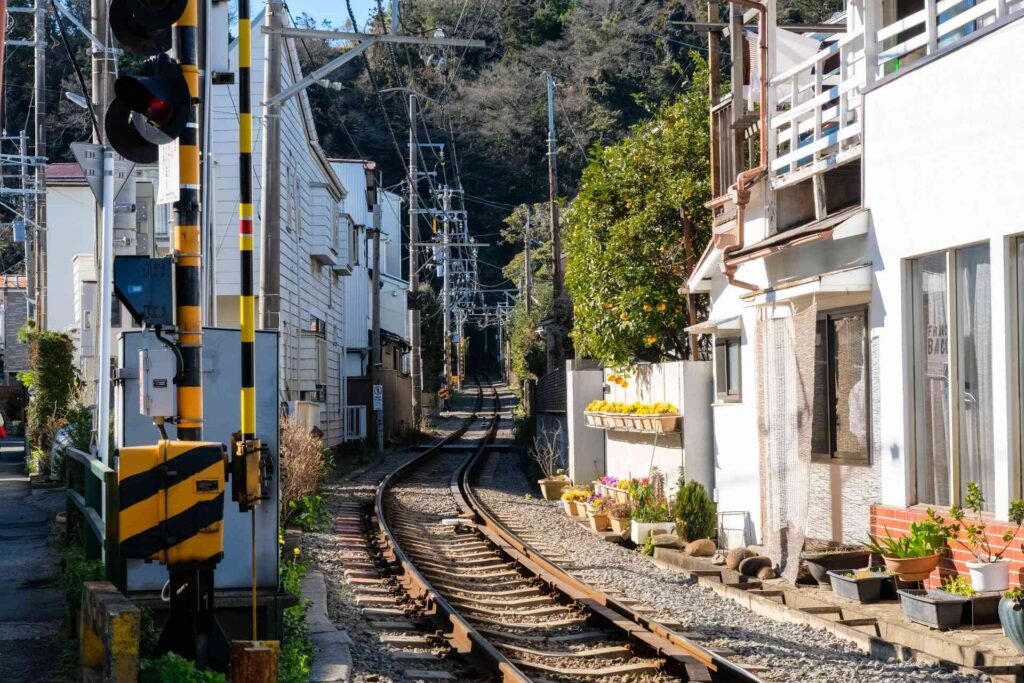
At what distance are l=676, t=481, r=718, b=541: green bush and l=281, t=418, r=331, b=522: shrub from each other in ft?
15.3

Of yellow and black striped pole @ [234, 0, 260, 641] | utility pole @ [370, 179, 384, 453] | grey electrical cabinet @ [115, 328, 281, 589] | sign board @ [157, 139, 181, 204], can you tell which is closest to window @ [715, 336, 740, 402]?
grey electrical cabinet @ [115, 328, 281, 589]

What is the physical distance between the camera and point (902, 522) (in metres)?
10.0

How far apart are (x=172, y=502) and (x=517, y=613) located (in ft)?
15.4

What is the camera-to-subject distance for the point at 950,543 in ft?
30.2

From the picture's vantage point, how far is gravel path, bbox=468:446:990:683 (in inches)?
301

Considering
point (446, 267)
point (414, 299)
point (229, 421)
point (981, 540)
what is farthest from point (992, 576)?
point (446, 267)

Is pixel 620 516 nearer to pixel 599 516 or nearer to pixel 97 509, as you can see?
pixel 599 516

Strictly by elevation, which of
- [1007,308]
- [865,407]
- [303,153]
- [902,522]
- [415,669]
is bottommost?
[415,669]

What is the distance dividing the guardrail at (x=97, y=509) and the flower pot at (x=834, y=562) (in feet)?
19.6

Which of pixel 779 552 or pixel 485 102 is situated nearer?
pixel 779 552

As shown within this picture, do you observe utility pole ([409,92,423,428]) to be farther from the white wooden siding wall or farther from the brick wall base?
the brick wall base

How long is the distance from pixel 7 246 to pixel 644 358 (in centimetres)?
4576

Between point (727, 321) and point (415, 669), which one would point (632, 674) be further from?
point (727, 321)

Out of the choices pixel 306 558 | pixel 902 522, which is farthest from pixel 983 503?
pixel 306 558
